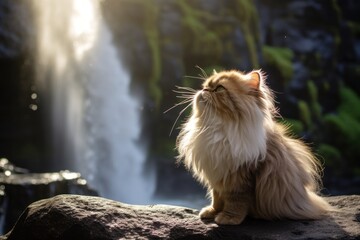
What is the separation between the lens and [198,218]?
2873 mm

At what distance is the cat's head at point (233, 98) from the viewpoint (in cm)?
281

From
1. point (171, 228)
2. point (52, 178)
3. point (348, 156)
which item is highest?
point (348, 156)

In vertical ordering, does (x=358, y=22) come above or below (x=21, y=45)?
above

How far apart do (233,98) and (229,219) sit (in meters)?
0.73

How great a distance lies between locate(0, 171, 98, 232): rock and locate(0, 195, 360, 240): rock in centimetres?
367

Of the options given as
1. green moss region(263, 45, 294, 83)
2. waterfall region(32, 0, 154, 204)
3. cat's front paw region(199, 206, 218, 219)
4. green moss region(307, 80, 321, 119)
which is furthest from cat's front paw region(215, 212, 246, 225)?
green moss region(307, 80, 321, 119)

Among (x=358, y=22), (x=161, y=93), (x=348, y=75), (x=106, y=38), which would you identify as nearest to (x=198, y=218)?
(x=161, y=93)

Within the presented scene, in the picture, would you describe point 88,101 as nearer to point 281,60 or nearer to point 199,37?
point 199,37

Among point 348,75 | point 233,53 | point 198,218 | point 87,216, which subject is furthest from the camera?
point 348,75

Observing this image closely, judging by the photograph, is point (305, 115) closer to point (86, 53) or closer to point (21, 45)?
point (86, 53)

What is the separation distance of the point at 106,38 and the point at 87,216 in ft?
29.1

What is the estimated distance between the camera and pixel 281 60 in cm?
1245

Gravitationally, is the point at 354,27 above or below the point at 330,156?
above

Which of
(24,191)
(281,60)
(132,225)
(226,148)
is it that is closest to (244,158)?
(226,148)
